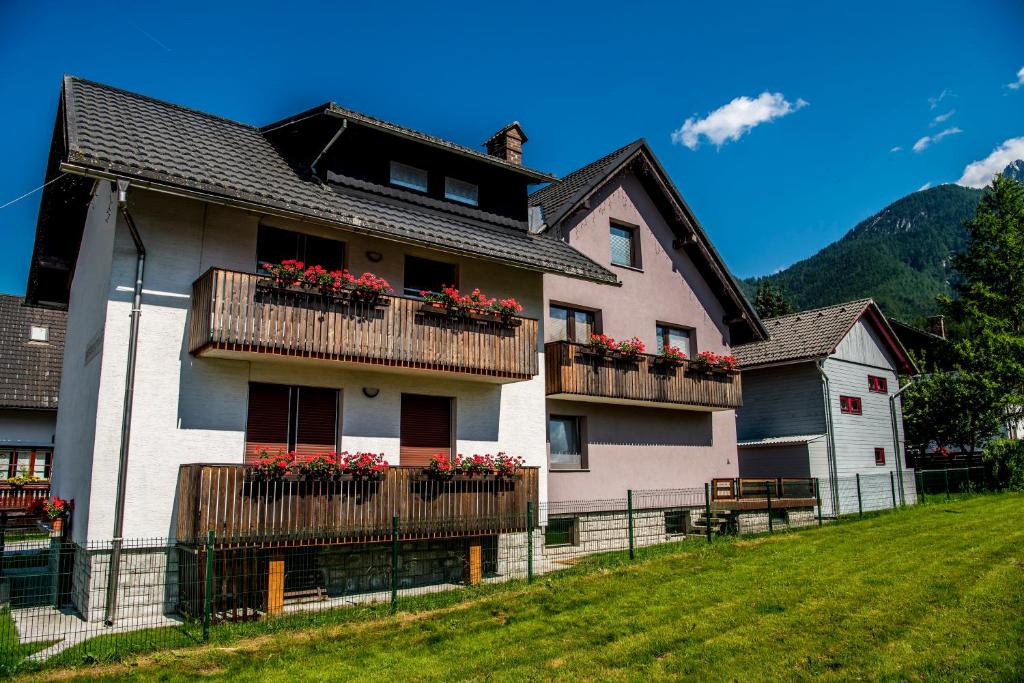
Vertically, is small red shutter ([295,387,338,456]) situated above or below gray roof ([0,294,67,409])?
below

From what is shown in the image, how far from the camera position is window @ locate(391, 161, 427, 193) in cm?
1716

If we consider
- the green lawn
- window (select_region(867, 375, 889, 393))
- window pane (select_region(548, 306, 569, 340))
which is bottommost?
the green lawn

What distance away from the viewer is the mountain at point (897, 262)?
114 meters

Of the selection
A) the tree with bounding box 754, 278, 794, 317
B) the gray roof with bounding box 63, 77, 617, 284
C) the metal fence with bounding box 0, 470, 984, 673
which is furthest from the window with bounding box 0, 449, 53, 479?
the tree with bounding box 754, 278, 794, 317

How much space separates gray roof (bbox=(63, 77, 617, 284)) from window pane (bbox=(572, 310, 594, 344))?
237 cm

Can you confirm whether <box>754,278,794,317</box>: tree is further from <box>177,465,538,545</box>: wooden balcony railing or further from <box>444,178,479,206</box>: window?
<box>177,465,538,545</box>: wooden balcony railing

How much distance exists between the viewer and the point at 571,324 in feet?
67.5

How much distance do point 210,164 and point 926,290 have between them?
125694mm

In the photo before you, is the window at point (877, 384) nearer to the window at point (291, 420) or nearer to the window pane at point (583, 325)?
the window pane at point (583, 325)

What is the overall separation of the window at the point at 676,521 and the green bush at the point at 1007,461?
50.5 ft

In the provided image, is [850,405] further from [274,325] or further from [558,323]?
[274,325]

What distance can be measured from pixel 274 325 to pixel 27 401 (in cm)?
1833

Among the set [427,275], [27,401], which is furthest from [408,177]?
[27,401]

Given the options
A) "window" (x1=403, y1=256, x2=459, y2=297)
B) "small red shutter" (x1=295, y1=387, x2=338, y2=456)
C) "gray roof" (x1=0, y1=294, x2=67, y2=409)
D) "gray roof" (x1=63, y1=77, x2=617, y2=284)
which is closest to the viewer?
"gray roof" (x1=63, y1=77, x2=617, y2=284)
